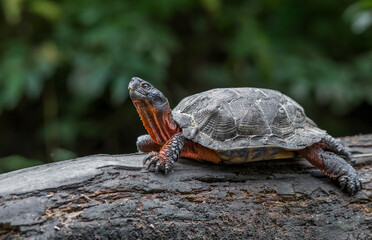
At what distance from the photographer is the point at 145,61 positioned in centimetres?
430

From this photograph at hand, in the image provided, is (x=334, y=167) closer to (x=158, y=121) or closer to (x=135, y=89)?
(x=158, y=121)

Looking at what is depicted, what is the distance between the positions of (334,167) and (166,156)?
3.96 ft

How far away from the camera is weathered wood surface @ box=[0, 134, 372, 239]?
72.3 inches

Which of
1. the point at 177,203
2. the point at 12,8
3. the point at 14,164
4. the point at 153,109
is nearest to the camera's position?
the point at 177,203

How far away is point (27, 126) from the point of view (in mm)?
5246

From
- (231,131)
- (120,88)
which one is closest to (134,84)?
(231,131)

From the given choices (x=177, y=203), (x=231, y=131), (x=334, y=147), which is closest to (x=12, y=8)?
(x=231, y=131)

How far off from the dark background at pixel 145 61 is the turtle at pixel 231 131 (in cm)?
146

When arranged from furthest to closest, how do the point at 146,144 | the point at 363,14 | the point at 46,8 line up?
the point at 46,8
the point at 363,14
the point at 146,144

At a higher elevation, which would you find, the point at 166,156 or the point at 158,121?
the point at 158,121

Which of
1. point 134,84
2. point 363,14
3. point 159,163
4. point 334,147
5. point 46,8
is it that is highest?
point 363,14

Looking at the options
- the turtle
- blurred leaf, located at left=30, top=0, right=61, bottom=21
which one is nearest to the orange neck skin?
the turtle

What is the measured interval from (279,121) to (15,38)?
373cm

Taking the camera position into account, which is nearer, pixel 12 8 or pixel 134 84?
pixel 134 84
